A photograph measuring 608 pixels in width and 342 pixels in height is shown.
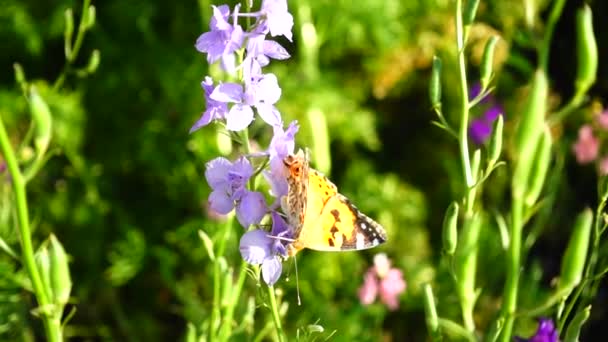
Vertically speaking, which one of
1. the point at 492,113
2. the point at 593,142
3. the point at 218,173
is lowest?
the point at 593,142

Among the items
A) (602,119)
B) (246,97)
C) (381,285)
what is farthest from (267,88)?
(602,119)

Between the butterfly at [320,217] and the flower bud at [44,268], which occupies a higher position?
the butterfly at [320,217]

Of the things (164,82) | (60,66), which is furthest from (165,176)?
(60,66)

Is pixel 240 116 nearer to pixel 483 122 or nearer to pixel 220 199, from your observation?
pixel 220 199

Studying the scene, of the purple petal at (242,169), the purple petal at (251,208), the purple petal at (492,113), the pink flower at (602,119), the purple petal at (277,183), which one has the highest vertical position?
the purple petal at (242,169)

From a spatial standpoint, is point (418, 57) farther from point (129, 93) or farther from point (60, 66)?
point (60, 66)

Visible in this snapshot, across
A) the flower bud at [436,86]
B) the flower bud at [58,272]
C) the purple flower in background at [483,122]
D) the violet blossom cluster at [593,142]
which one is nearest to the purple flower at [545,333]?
the flower bud at [436,86]

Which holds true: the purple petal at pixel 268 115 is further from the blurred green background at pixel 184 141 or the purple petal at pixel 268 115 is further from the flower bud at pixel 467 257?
the blurred green background at pixel 184 141
